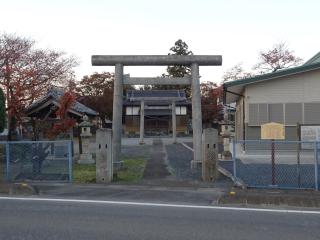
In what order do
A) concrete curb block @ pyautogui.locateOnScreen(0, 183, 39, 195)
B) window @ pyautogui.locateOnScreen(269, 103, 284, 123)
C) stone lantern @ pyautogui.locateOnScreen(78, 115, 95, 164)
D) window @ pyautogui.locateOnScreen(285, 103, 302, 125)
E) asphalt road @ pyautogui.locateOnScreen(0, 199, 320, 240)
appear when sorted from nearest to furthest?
1. asphalt road @ pyautogui.locateOnScreen(0, 199, 320, 240)
2. concrete curb block @ pyautogui.locateOnScreen(0, 183, 39, 195)
3. stone lantern @ pyautogui.locateOnScreen(78, 115, 95, 164)
4. window @ pyautogui.locateOnScreen(285, 103, 302, 125)
5. window @ pyautogui.locateOnScreen(269, 103, 284, 123)

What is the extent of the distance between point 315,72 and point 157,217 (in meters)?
15.0

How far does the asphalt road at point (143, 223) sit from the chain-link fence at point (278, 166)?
342 cm

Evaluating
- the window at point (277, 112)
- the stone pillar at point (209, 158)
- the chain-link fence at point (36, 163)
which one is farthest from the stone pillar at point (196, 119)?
the window at point (277, 112)

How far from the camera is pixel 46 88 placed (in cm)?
2417

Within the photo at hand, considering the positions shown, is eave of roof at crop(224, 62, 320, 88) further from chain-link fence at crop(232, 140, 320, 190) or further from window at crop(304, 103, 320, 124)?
chain-link fence at crop(232, 140, 320, 190)

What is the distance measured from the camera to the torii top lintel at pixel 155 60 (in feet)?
55.2

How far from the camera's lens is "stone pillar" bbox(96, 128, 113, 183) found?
13523 millimetres

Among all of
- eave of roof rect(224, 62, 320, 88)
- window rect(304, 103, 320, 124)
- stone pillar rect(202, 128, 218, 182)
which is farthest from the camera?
window rect(304, 103, 320, 124)

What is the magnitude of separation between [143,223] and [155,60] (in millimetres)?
9851

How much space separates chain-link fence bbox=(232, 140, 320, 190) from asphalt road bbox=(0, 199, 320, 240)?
342cm

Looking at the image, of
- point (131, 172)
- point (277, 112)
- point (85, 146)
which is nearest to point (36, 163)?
point (131, 172)

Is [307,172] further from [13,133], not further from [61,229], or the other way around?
[13,133]

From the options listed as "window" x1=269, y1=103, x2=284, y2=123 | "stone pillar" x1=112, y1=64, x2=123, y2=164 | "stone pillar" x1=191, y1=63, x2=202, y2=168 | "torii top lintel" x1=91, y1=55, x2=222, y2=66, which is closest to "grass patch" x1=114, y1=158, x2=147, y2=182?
"stone pillar" x1=112, y1=64, x2=123, y2=164

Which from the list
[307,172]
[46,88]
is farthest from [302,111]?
[46,88]
